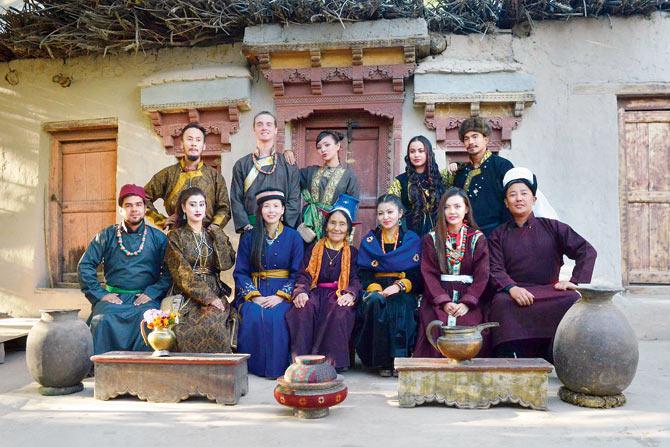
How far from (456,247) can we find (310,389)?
1.89 metres

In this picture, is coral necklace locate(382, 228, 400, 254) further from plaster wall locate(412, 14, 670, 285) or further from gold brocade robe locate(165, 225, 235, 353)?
plaster wall locate(412, 14, 670, 285)

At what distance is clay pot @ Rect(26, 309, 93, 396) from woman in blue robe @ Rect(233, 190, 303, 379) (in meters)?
1.22

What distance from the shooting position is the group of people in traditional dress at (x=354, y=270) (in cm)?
460

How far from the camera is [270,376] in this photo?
463cm

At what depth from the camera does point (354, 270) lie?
5043 mm

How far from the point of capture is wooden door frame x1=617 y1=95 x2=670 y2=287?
19.5 feet

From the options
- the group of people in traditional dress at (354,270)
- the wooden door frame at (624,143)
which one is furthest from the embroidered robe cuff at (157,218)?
the wooden door frame at (624,143)

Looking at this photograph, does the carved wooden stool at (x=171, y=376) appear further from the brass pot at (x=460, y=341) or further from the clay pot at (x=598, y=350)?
the clay pot at (x=598, y=350)

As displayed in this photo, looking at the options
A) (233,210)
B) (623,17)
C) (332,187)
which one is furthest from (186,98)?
(623,17)

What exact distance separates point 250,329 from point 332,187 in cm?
153

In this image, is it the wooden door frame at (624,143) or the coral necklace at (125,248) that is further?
the wooden door frame at (624,143)

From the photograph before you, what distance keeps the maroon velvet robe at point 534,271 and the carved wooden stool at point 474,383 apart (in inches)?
28.9

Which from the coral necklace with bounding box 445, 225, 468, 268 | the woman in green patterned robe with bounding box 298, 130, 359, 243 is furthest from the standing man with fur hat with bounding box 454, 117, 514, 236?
the woman in green patterned robe with bounding box 298, 130, 359, 243

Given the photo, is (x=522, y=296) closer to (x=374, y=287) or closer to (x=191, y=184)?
(x=374, y=287)
